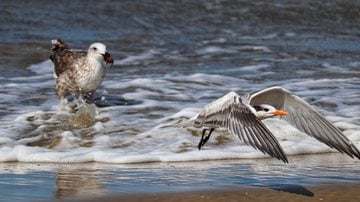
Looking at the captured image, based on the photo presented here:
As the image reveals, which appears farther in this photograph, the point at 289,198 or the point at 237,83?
the point at 237,83

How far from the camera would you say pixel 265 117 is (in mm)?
6215

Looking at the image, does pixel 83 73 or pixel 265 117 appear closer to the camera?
pixel 265 117

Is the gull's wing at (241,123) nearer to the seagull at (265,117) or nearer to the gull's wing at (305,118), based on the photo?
the seagull at (265,117)

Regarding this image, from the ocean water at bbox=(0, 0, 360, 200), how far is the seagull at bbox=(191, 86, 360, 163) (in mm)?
289

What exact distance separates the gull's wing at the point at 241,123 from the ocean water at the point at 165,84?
0.36 metres

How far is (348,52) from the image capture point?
40.4 ft

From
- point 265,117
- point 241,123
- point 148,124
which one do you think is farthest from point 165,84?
point 241,123

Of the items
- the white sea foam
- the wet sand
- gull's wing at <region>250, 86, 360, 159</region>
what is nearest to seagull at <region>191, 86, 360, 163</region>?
gull's wing at <region>250, 86, 360, 159</region>

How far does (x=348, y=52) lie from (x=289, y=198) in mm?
7118

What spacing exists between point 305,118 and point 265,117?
28cm

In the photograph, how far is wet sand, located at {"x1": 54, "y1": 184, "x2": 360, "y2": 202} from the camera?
Result: 5402mm

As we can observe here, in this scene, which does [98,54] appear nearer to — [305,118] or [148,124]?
[148,124]

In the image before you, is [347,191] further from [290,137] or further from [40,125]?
[40,125]

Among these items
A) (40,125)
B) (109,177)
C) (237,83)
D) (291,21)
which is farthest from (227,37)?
(109,177)
